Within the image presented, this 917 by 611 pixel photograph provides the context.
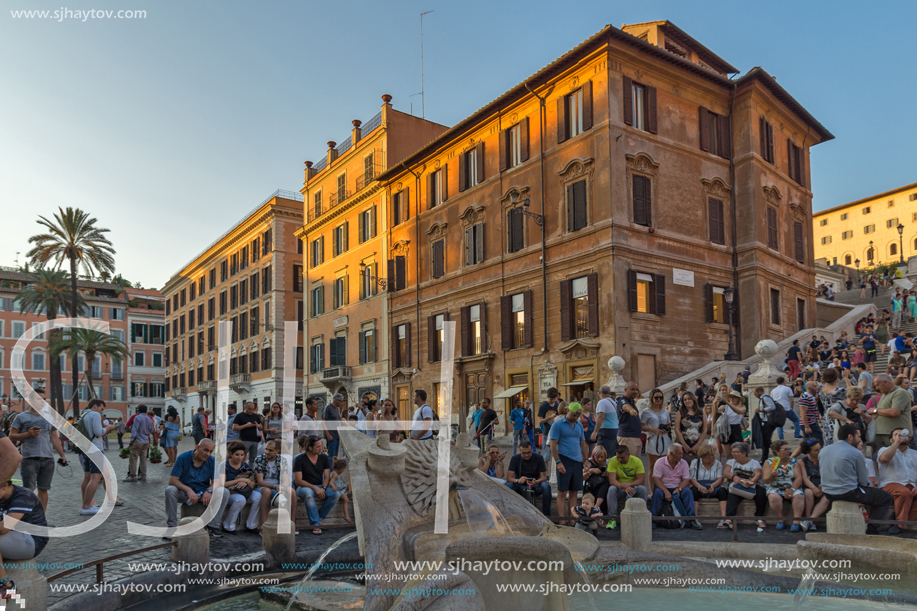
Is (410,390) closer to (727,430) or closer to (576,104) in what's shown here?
(576,104)

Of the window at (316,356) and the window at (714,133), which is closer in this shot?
the window at (714,133)

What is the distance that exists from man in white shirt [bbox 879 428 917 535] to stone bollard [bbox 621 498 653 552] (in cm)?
304

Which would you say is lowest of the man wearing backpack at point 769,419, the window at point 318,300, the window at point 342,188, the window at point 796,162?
the man wearing backpack at point 769,419

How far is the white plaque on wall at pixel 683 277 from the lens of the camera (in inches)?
988

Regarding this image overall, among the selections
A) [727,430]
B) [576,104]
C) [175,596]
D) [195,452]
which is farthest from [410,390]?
[175,596]

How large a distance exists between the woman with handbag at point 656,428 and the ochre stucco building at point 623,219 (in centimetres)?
1179

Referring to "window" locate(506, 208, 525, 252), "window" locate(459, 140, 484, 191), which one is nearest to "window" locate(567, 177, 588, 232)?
"window" locate(506, 208, 525, 252)

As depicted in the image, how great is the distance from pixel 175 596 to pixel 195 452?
2.57 m

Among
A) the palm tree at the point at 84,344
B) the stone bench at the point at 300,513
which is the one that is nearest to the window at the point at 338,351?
the palm tree at the point at 84,344

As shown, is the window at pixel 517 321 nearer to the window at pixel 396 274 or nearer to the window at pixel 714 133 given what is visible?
the window at pixel 396 274

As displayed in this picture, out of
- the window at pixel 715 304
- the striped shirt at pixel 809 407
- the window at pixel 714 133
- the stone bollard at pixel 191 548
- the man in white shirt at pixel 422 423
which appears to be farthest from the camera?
the window at pixel 714 133

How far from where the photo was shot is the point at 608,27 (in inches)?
931

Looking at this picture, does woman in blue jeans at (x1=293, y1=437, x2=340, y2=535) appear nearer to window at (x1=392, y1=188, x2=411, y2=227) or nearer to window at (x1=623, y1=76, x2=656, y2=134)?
window at (x1=623, y1=76, x2=656, y2=134)

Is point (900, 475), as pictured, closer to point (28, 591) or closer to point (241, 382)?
point (28, 591)
